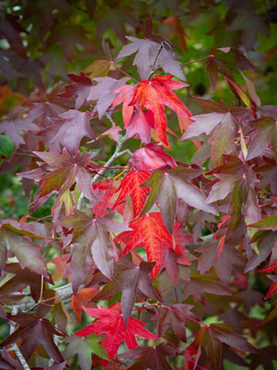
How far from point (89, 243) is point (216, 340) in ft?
1.34

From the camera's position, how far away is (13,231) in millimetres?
853

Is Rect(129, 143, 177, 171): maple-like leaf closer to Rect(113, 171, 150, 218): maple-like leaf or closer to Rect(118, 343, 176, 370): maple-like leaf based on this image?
Rect(113, 171, 150, 218): maple-like leaf

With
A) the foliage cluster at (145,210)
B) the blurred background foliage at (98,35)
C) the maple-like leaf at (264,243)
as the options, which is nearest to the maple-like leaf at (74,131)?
the foliage cluster at (145,210)

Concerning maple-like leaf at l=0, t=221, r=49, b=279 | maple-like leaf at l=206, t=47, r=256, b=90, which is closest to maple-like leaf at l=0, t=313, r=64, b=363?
maple-like leaf at l=0, t=221, r=49, b=279

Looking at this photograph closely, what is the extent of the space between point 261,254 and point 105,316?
15.5 inches

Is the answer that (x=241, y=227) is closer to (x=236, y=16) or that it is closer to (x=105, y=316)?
(x=105, y=316)

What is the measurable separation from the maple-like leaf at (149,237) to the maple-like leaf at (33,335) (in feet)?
0.96

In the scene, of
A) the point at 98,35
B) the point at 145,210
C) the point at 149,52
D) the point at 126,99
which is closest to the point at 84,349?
the point at 145,210

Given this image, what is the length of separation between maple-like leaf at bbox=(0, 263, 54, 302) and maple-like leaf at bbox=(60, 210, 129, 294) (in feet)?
0.70

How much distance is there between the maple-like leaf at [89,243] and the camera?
2.47 feet

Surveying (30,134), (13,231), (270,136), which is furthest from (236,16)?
(13,231)

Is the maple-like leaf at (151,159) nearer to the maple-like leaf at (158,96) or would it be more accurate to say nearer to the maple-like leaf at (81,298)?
the maple-like leaf at (158,96)

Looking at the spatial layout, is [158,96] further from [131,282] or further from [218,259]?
[218,259]

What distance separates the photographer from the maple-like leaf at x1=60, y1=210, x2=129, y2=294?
75 cm
